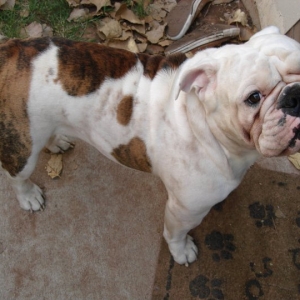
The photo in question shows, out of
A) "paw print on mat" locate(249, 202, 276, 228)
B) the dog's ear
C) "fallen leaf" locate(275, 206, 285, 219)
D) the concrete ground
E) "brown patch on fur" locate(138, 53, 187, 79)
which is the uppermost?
the dog's ear

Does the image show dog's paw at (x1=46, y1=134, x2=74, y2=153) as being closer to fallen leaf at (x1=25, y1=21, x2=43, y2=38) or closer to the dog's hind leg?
the dog's hind leg

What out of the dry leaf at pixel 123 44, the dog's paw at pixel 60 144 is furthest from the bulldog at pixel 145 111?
the dry leaf at pixel 123 44

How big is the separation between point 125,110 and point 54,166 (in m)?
1.28

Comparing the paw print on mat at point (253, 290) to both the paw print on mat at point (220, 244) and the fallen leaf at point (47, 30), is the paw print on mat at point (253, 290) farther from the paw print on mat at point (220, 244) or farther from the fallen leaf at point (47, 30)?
the fallen leaf at point (47, 30)

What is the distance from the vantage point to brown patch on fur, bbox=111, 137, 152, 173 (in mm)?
2517

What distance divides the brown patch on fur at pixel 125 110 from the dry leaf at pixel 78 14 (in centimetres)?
203

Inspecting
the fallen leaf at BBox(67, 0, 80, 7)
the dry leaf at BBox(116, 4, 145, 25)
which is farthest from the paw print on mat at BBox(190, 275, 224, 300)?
the fallen leaf at BBox(67, 0, 80, 7)

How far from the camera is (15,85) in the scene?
7.70 ft

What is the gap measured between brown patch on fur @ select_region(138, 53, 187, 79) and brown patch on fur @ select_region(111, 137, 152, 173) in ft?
1.30

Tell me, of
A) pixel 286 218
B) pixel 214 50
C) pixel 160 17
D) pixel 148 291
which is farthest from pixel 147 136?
pixel 160 17

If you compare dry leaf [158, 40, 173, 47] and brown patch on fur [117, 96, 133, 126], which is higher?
brown patch on fur [117, 96, 133, 126]

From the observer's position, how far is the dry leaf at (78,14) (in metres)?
4.16

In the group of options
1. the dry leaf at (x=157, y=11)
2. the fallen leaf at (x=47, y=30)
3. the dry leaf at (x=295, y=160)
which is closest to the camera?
the dry leaf at (x=295, y=160)

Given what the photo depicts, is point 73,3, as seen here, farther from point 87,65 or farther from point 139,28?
point 87,65
